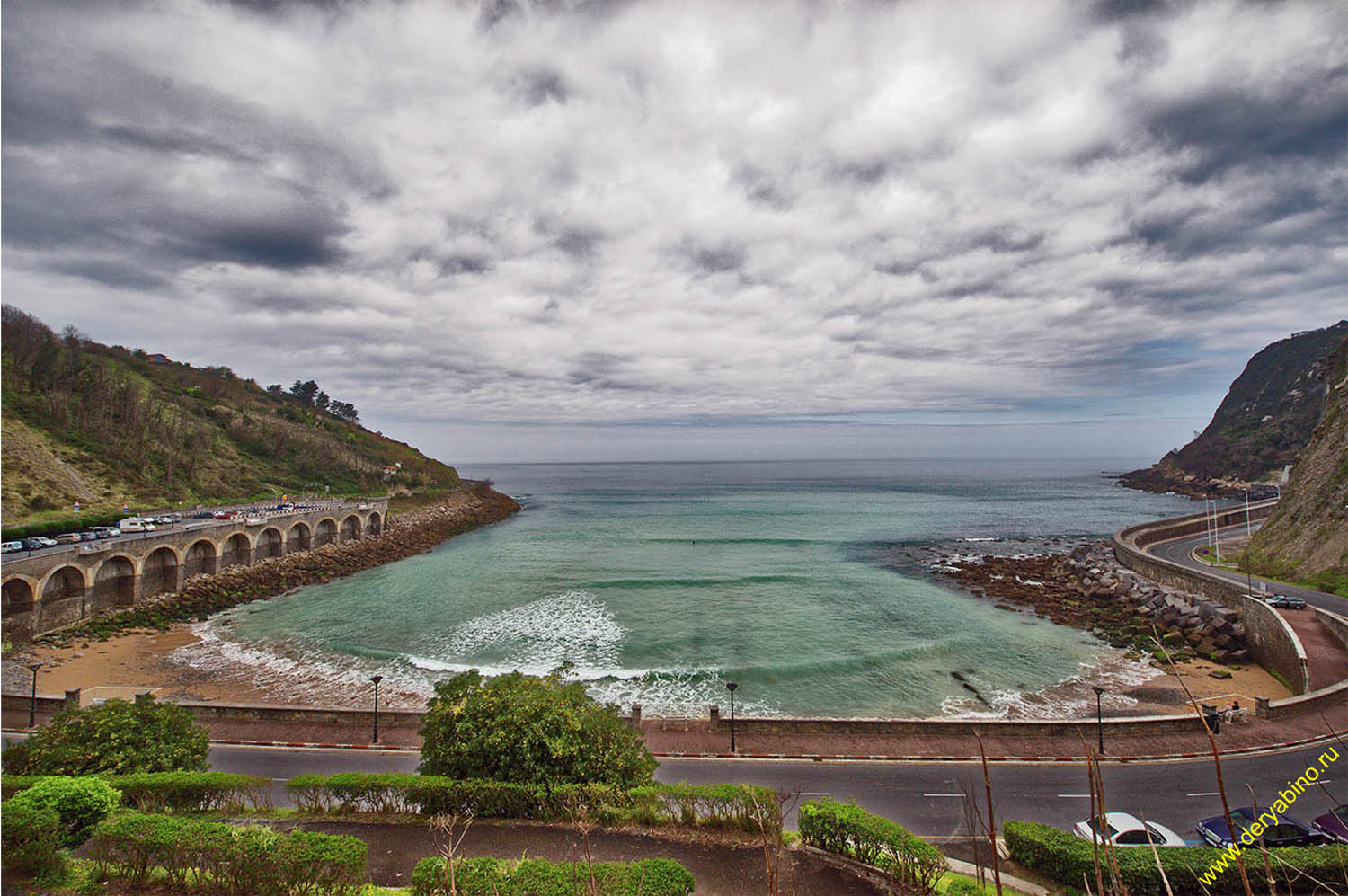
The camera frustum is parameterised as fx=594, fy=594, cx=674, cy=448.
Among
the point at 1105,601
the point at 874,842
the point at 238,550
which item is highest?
the point at 874,842

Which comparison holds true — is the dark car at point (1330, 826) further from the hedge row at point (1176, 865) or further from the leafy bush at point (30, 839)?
the leafy bush at point (30, 839)

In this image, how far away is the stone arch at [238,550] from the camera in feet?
161

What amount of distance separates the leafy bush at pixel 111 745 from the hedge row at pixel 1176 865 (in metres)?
17.6

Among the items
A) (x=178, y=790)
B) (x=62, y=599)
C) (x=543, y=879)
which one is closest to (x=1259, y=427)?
(x=543, y=879)

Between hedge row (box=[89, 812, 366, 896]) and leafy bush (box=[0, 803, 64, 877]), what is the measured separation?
0.51 meters

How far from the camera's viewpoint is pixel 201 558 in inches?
1816

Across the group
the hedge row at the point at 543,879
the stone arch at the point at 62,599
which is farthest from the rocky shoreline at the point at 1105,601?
the stone arch at the point at 62,599

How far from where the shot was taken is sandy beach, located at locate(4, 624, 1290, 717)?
25109 mm

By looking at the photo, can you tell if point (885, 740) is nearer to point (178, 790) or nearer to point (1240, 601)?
point (178, 790)

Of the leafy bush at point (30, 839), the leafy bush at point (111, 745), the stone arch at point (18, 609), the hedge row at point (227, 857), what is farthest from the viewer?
the stone arch at point (18, 609)

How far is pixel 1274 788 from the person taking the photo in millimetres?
15977

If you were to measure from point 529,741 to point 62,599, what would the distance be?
38.2 metres

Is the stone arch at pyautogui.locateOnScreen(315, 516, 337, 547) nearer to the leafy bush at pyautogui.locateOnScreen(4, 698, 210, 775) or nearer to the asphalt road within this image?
the leafy bush at pyautogui.locateOnScreen(4, 698, 210, 775)

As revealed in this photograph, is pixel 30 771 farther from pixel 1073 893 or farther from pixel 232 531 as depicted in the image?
pixel 232 531
